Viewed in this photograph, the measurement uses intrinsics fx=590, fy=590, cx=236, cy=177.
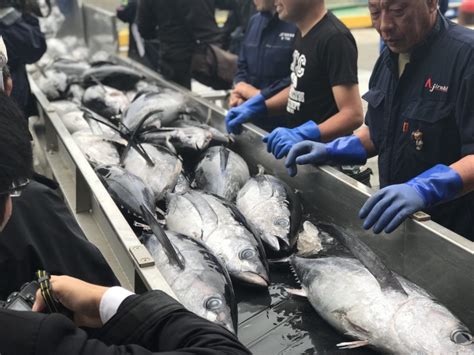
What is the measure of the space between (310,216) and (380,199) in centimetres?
61

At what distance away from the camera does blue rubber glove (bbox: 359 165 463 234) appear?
2.19 meters

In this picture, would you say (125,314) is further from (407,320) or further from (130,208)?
(130,208)

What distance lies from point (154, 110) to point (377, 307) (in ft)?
8.19

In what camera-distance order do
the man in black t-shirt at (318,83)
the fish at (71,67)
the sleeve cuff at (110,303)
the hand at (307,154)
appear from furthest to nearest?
the fish at (71,67) < the man in black t-shirt at (318,83) < the hand at (307,154) < the sleeve cuff at (110,303)

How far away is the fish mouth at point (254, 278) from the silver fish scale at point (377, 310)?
15cm

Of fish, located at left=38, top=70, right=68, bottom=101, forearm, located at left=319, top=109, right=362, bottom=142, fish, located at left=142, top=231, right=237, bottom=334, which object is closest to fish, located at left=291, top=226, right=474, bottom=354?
fish, located at left=142, top=231, right=237, bottom=334

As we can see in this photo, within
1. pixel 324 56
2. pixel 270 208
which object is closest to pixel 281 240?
pixel 270 208

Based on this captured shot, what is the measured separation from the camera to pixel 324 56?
3.39 metres

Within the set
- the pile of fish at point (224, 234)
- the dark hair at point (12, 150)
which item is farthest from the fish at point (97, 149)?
the dark hair at point (12, 150)

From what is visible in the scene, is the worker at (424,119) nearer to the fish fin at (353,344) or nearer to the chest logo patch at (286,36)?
the fish fin at (353,344)

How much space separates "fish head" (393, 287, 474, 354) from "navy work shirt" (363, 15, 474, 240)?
0.77m

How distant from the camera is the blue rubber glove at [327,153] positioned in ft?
9.38

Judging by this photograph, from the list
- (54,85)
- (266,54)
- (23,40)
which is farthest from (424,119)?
(54,85)

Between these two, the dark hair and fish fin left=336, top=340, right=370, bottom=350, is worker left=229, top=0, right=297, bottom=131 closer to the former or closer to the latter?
fish fin left=336, top=340, right=370, bottom=350
